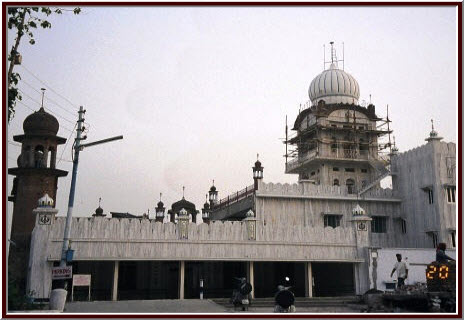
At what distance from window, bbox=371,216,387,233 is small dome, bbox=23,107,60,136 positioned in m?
20.1

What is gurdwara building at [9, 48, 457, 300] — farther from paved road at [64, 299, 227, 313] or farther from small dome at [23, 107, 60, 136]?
paved road at [64, 299, 227, 313]

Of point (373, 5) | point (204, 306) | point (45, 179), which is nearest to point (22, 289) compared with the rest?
point (45, 179)

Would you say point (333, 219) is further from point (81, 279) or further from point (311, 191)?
point (81, 279)

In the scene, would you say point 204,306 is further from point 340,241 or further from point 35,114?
point 35,114

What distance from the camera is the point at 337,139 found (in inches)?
1576

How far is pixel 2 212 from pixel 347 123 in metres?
31.9

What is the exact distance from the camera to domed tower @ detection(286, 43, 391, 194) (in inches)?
1538

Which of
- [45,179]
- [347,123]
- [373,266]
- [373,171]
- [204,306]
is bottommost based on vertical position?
[204,306]

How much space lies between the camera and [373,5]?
38.0ft

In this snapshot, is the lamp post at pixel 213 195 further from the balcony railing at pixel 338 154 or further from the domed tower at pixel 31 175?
the domed tower at pixel 31 175

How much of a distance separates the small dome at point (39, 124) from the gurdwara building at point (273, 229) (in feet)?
0.20

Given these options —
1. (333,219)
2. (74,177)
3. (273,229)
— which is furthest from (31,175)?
(333,219)

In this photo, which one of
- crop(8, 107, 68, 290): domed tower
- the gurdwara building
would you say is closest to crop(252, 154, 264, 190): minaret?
the gurdwara building

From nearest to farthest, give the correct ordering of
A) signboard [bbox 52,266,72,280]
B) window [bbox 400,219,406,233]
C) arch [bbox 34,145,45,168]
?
signboard [bbox 52,266,72,280]
arch [bbox 34,145,45,168]
window [bbox 400,219,406,233]
